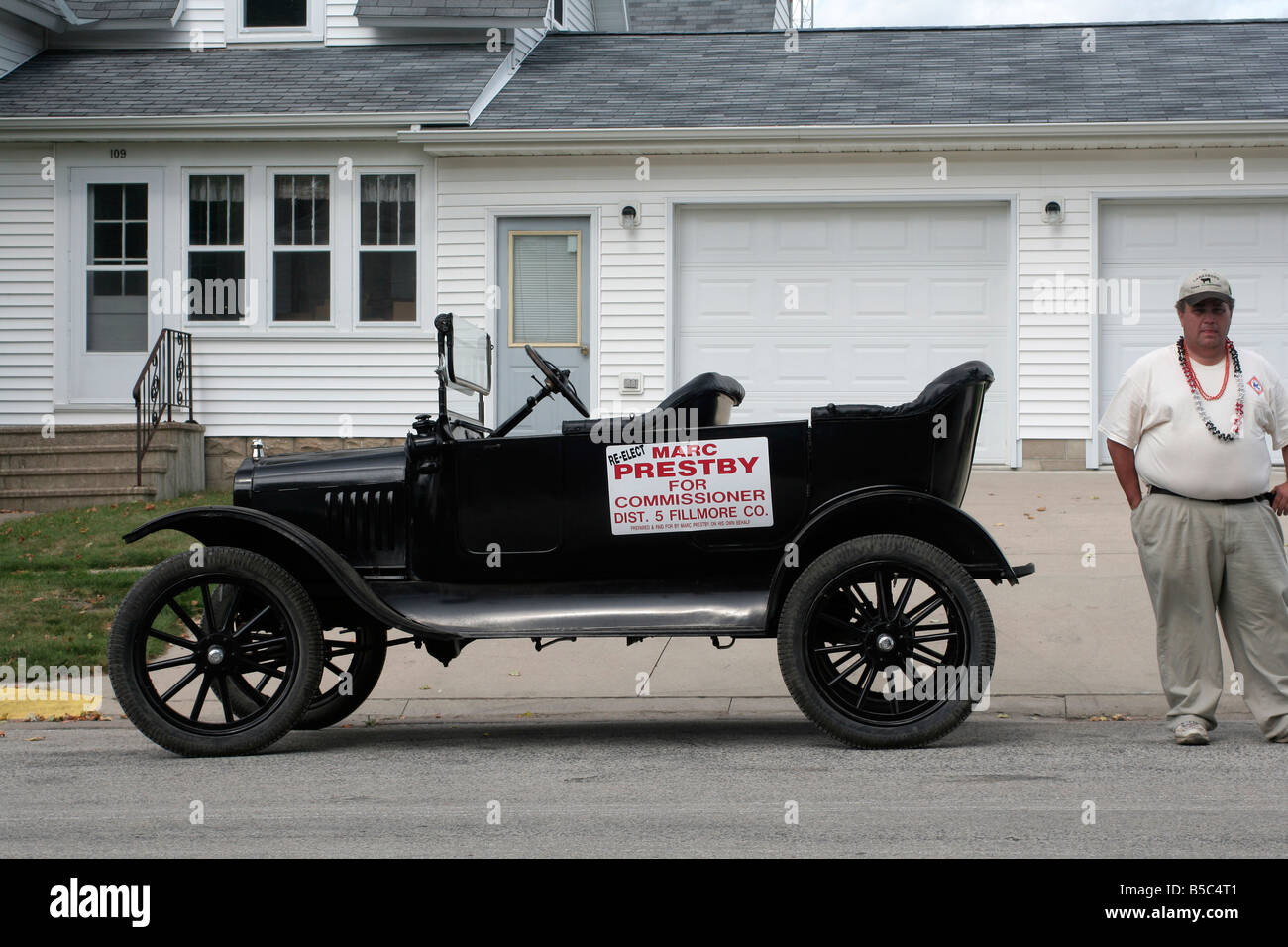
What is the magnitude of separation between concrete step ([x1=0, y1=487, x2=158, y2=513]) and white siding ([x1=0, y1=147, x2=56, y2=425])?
202cm

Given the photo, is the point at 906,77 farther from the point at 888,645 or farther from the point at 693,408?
the point at 888,645

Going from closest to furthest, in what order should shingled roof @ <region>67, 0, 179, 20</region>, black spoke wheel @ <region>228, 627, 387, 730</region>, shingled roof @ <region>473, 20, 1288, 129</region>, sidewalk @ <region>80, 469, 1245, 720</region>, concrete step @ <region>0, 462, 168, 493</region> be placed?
black spoke wheel @ <region>228, 627, 387, 730</region> → sidewalk @ <region>80, 469, 1245, 720</region> → concrete step @ <region>0, 462, 168, 493</region> → shingled roof @ <region>473, 20, 1288, 129</region> → shingled roof @ <region>67, 0, 179, 20</region>

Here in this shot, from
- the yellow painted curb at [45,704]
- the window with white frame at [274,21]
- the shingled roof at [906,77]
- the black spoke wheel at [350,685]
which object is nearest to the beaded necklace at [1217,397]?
the black spoke wheel at [350,685]

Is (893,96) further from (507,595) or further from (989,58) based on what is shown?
(507,595)

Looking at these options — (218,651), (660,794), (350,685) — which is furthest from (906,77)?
(660,794)

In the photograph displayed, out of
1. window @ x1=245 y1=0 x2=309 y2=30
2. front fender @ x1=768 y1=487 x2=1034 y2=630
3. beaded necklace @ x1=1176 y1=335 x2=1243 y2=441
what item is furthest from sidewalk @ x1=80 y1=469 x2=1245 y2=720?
window @ x1=245 y1=0 x2=309 y2=30

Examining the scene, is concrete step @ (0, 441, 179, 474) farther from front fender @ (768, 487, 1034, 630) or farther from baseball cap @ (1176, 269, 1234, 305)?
baseball cap @ (1176, 269, 1234, 305)

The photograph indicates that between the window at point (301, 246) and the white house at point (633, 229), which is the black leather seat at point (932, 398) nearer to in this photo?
the white house at point (633, 229)

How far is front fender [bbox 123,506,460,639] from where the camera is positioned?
6.20 metres

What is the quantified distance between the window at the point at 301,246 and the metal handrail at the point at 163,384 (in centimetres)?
105

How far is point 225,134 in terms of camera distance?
51.2ft

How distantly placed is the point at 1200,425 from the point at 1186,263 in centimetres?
934

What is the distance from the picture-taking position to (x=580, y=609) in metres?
6.29
